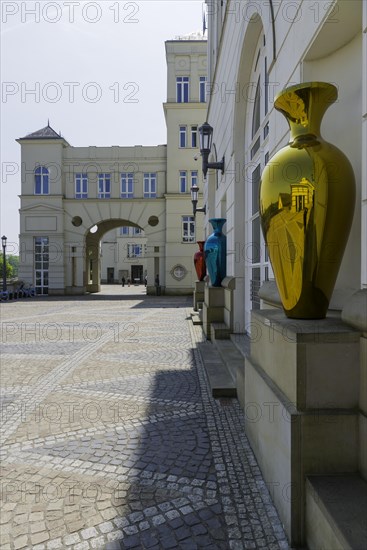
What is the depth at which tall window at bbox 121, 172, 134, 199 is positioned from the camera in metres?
28.3

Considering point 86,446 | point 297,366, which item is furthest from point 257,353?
point 86,446

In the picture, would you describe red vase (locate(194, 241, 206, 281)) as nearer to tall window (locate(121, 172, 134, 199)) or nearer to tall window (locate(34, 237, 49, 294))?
tall window (locate(121, 172, 134, 199))

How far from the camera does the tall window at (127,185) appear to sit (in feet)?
92.9

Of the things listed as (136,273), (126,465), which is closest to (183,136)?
(126,465)

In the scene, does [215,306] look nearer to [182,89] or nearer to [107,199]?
[107,199]

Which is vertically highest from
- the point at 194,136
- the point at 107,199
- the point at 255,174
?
the point at 194,136

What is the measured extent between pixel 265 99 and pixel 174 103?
23699 millimetres

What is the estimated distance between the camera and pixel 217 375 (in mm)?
5102

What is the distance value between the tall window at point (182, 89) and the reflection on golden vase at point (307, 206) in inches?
1084

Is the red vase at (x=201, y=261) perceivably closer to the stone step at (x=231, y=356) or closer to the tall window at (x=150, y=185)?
the stone step at (x=231, y=356)

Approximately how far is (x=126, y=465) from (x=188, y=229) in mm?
25191

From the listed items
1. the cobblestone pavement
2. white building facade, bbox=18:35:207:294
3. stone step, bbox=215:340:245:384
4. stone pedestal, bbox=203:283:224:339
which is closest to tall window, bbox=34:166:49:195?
white building facade, bbox=18:35:207:294

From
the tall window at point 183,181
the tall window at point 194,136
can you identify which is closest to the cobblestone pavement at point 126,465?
the tall window at point 183,181

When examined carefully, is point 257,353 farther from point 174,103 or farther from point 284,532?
point 174,103
